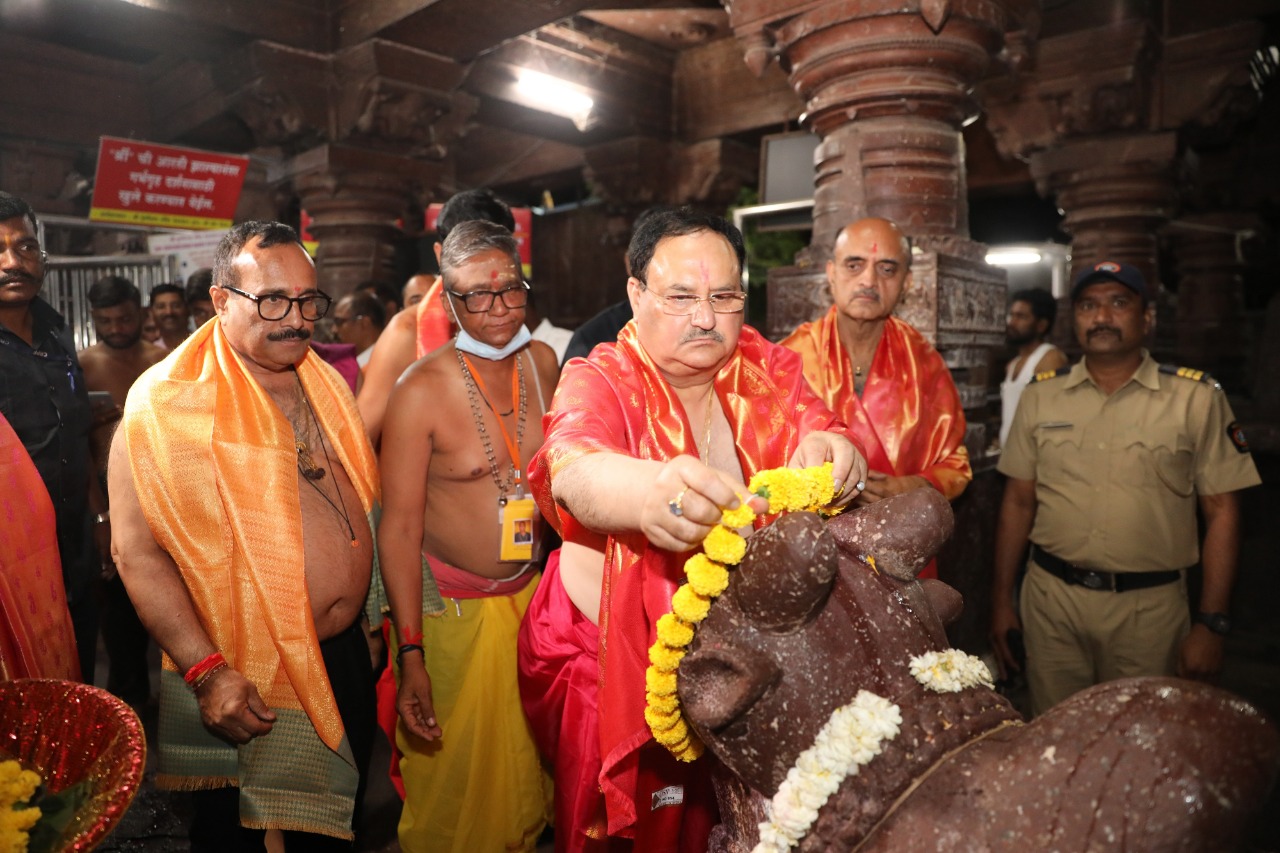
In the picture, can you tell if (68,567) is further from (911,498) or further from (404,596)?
(911,498)

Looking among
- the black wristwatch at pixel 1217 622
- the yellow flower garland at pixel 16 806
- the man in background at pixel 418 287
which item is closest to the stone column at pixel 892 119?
the black wristwatch at pixel 1217 622

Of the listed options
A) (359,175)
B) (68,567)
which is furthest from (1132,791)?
(359,175)

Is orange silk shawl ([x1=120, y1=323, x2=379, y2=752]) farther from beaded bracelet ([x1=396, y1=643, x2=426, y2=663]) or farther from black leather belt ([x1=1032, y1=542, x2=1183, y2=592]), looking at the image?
black leather belt ([x1=1032, y1=542, x2=1183, y2=592])

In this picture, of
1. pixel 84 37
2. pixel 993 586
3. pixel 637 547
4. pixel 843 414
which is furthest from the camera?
pixel 84 37

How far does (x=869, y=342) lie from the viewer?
3141 millimetres

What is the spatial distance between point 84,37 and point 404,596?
7439 millimetres

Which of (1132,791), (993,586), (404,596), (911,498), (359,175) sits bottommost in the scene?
(993,586)

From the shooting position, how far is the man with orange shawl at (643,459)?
5.32 ft

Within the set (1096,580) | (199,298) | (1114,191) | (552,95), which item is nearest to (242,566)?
(1096,580)

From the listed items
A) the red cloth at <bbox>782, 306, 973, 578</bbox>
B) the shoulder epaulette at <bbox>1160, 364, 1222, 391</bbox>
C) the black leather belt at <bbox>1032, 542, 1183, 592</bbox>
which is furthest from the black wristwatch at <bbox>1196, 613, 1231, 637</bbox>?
the red cloth at <bbox>782, 306, 973, 578</bbox>

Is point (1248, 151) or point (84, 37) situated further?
point (1248, 151)

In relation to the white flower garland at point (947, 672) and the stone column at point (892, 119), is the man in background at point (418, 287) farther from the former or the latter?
the white flower garland at point (947, 672)

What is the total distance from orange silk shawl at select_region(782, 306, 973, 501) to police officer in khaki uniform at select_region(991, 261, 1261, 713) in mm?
517

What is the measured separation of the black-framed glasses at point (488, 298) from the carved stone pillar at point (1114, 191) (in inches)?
200
